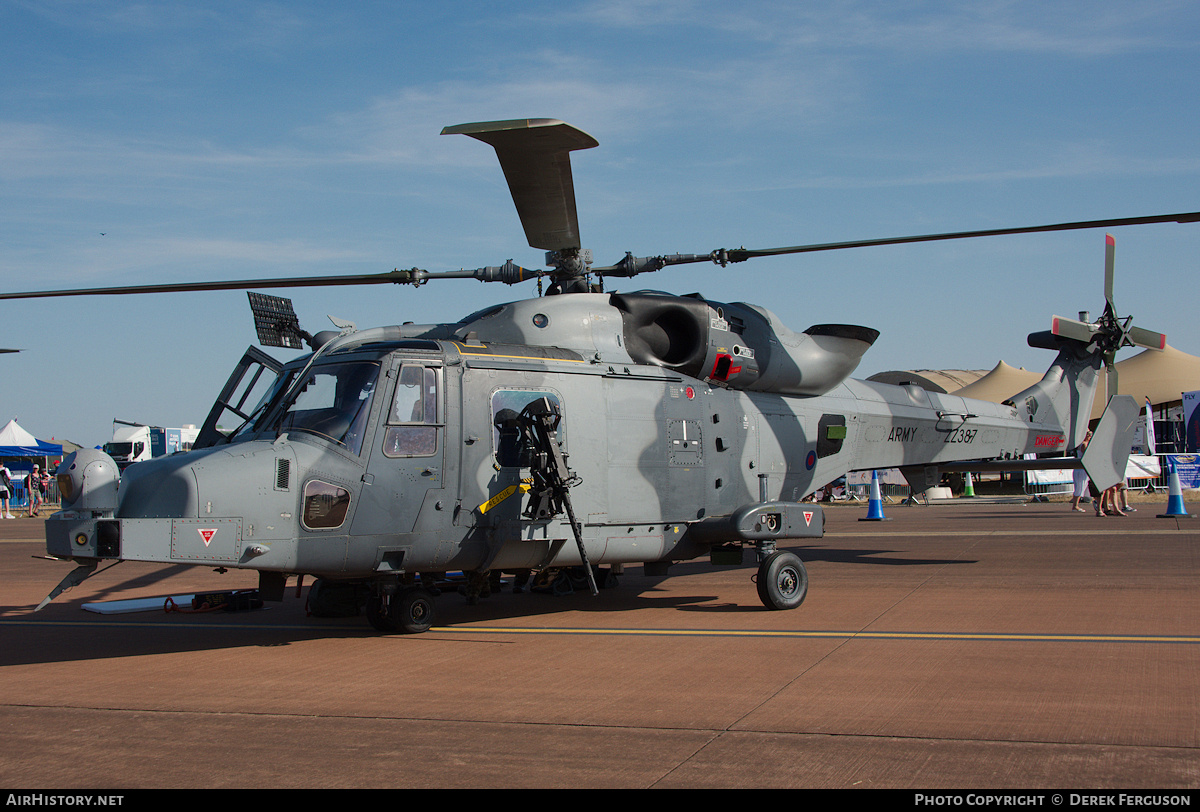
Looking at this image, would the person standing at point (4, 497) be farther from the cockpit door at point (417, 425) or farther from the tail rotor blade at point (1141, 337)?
the tail rotor blade at point (1141, 337)

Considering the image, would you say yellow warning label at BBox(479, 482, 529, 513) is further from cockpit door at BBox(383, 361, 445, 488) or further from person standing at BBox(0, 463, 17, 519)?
person standing at BBox(0, 463, 17, 519)

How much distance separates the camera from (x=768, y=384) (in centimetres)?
1094

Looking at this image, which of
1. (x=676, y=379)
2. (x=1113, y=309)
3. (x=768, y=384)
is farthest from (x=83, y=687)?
(x=1113, y=309)

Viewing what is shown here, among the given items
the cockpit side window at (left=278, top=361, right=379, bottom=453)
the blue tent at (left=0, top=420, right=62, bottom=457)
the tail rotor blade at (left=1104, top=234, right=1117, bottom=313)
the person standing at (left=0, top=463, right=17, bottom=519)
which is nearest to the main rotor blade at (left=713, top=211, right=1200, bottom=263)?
the cockpit side window at (left=278, top=361, right=379, bottom=453)

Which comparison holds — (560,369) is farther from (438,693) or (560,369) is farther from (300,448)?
(438,693)

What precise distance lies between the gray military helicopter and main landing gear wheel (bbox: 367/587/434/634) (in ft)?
0.07

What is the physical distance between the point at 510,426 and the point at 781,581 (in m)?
3.31

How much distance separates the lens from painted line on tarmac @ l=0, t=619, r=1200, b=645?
7.57 meters

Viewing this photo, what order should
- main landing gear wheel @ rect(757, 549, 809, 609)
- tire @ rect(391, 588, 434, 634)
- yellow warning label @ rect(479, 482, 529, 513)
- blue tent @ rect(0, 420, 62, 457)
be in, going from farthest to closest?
blue tent @ rect(0, 420, 62, 457) < main landing gear wheel @ rect(757, 549, 809, 609) < tire @ rect(391, 588, 434, 634) < yellow warning label @ rect(479, 482, 529, 513)

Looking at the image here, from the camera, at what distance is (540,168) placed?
297 inches

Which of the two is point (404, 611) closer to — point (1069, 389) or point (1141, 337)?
point (1069, 389)

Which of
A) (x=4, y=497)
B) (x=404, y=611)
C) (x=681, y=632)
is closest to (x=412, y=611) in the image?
(x=404, y=611)

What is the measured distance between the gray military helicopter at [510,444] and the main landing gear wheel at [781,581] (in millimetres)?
23

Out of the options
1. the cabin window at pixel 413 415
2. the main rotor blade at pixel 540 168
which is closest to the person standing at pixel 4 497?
the cabin window at pixel 413 415
